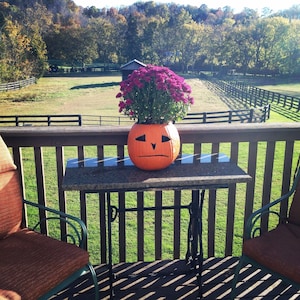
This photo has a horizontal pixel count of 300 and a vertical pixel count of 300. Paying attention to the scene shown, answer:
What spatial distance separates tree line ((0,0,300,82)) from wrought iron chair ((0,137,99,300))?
16779 millimetres

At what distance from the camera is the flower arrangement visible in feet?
4.86

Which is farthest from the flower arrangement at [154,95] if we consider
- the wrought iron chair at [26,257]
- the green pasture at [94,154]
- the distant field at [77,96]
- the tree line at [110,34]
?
the tree line at [110,34]

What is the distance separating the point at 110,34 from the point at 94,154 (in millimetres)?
12628

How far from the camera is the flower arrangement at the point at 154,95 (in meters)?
1.48

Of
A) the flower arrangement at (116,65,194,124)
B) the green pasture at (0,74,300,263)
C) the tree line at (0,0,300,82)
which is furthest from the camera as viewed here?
the tree line at (0,0,300,82)

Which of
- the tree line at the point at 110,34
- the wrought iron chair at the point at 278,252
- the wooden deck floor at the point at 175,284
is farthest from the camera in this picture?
the tree line at the point at 110,34

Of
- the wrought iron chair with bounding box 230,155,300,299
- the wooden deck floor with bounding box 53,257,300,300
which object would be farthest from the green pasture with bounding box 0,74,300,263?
the wrought iron chair with bounding box 230,155,300,299

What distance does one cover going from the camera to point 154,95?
4.87 ft

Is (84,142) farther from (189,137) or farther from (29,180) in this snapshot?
(29,180)

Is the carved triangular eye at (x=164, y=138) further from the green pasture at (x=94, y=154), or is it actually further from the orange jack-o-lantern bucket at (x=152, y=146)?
the green pasture at (x=94, y=154)

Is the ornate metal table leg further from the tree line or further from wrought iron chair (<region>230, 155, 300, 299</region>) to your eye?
the tree line

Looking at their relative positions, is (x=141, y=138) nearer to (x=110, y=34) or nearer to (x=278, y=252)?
(x=278, y=252)

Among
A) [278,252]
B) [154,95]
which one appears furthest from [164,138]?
[278,252]

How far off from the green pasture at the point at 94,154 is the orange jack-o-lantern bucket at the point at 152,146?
54.4 inches
